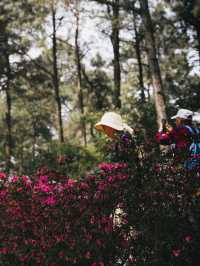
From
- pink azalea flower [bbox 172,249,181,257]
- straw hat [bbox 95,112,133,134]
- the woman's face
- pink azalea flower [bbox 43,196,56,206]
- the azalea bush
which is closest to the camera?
pink azalea flower [bbox 172,249,181,257]

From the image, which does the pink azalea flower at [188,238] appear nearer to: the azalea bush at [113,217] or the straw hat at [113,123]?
the azalea bush at [113,217]

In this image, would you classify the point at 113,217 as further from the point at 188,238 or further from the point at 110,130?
the point at 110,130

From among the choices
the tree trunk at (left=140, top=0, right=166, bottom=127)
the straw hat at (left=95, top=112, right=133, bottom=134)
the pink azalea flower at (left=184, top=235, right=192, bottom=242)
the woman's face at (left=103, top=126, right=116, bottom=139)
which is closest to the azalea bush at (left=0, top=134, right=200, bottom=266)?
the pink azalea flower at (left=184, top=235, right=192, bottom=242)

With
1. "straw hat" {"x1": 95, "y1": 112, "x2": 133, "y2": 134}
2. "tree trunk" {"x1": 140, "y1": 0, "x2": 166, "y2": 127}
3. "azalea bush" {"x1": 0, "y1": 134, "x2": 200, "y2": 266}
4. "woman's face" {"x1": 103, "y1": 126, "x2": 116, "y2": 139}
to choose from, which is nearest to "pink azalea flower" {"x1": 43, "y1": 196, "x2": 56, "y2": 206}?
"azalea bush" {"x1": 0, "y1": 134, "x2": 200, "y2": 266}

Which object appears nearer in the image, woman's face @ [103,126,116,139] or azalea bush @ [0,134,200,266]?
azalea bush @ [0,134,200,266]

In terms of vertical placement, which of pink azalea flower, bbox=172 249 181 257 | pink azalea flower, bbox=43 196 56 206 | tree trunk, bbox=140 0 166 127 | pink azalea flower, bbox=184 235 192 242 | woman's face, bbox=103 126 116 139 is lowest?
pink azalea flower, bbox=172 249 181 257

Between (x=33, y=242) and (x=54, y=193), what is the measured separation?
62 centimetres

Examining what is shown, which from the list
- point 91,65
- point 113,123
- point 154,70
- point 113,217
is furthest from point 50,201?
point 91,65

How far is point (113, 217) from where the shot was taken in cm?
470

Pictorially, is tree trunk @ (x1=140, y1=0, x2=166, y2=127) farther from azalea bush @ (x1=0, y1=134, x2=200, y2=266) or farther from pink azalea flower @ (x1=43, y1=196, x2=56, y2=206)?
pink azalea flower @ (x1=43, y1=196, x2=56, y2=206)

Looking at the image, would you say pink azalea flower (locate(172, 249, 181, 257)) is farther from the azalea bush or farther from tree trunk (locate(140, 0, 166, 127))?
tree trunk (locate(140, 0, 166, 127))

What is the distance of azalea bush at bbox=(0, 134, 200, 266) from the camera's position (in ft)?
14.1

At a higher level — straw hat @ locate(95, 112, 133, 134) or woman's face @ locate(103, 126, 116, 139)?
straw hat @ locate(95, 112, 133, 134)

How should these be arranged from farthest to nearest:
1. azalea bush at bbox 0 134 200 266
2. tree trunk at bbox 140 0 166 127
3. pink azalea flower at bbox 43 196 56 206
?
tree trunk at bbox 140 0 166 127
pink azalea flower at bbox 43 196 56 206
azalea bush at bbox 0 134 200 266
